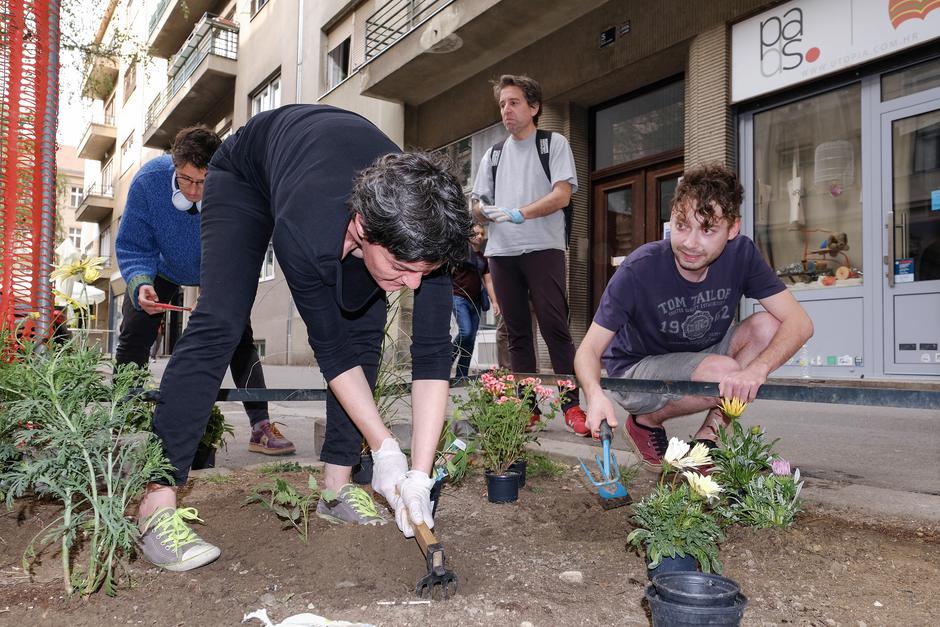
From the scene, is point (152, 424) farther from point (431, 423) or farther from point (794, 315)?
point (794, 315)

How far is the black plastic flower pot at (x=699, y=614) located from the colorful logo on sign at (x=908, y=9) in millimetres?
6135

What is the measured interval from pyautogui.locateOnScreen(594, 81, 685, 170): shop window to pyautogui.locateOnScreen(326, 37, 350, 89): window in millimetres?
7140

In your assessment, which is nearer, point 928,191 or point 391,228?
point 391,228

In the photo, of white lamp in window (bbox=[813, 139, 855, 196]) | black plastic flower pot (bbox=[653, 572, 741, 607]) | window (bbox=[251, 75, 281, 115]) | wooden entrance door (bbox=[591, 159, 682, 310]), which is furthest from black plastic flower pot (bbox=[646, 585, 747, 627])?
window (bbox=[251, 75, 281, 115])

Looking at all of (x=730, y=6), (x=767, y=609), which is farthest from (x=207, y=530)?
(x=730, y=6)

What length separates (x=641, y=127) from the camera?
8.28 metres

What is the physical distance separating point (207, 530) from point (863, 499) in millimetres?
2326

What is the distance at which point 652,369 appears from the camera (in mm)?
3111

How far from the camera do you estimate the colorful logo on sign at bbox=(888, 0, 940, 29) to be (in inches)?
218

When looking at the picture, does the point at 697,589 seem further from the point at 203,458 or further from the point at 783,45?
the point at 783,45

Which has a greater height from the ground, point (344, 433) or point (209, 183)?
point (209, 183)

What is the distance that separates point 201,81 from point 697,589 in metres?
20.0

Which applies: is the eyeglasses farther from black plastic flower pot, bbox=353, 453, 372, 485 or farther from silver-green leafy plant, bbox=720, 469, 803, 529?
silver-green leafy plant, bbox=720, 469, 803, 529

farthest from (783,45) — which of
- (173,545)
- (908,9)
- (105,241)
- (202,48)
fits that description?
(105,241)
